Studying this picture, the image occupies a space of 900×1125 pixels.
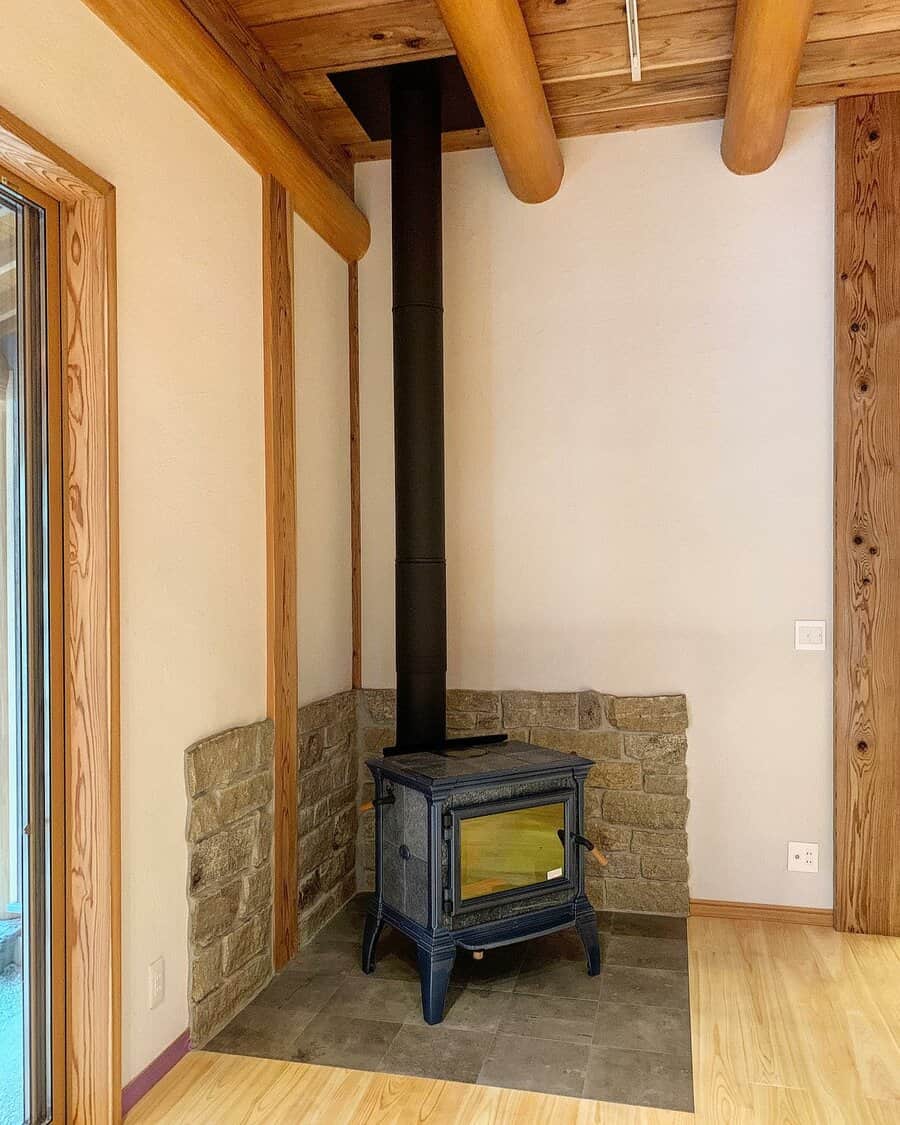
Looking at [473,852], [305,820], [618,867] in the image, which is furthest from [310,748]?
[618,867]

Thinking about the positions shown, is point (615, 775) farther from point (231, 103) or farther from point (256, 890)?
point (231, 103)

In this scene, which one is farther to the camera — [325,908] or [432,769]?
[325,908]

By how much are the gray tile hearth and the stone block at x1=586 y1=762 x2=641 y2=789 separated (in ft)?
1.75

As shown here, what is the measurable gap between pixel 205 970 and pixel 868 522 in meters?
2.66

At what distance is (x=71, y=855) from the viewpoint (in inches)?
83.8

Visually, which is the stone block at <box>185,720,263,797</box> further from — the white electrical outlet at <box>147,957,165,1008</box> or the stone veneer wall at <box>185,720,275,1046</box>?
the white electrical outlet at <box>147,957,165,1008</box>

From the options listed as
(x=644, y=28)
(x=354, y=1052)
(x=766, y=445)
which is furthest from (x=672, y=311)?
(x=354, y=1052)

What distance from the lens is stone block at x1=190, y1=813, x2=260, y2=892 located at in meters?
2.54

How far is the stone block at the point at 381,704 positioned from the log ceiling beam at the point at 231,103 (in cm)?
179

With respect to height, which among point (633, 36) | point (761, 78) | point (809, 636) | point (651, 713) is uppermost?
point (633, 36)

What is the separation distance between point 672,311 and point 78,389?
232 cm

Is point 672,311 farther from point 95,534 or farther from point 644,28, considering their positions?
point 95,534

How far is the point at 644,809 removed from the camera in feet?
11.7

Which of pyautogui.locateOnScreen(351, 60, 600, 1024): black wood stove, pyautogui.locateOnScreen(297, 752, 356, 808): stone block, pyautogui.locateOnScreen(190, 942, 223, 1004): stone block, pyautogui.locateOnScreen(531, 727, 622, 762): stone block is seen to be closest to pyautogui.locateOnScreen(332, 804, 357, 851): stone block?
pyautogui.locateOnScreen(297, 752, 356, 808): stone block
